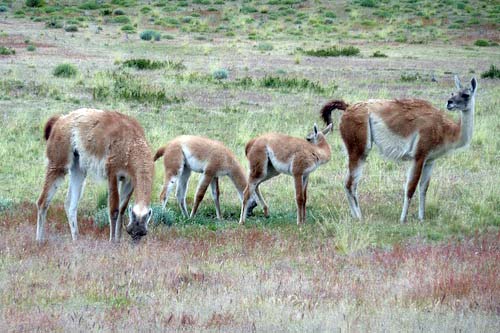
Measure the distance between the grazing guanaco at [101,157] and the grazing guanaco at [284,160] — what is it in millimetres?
2290

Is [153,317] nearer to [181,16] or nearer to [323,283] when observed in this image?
[323,283]

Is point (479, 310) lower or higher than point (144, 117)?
higher

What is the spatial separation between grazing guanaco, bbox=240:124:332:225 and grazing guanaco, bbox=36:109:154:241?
2290mm

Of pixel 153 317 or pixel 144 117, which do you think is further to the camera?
pixel 144 117

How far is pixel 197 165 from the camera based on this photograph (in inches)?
482

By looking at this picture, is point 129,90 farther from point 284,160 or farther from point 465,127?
point 465,127

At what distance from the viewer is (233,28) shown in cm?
5103

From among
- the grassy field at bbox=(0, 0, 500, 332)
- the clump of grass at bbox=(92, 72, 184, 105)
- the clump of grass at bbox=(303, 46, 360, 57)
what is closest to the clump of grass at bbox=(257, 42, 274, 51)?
the clump of grass at bbox=(303, 46, 360, 57)

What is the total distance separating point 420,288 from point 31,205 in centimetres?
610

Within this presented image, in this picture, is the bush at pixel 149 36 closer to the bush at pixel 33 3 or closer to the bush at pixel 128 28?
the bush at pixel 128 28

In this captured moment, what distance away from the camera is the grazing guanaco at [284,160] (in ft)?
39.1

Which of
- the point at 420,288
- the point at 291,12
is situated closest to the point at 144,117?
the point at 420,288

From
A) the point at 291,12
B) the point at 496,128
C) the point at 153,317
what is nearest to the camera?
the point at 153,317

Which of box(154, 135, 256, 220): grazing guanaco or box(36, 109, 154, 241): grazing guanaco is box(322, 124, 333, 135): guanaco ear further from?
box(36, 109, 154, 241): grazing guanaco
